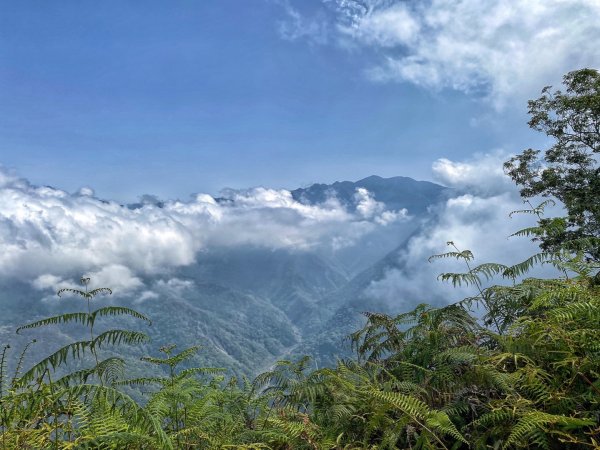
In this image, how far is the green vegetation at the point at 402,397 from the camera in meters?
3.33

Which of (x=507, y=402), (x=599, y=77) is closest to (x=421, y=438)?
(x=507, y=402)

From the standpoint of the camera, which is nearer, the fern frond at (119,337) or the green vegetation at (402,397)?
the green vegetation at (402,397)

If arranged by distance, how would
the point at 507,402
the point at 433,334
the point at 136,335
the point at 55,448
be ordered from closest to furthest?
the point at 55,448 < the point at 507,402 < the point at 136,335 < the point at 433,334

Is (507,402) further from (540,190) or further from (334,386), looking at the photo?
(540,190)

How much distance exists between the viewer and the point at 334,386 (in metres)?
4.98

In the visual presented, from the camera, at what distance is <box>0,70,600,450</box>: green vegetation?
333 cm

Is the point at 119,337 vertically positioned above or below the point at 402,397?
above

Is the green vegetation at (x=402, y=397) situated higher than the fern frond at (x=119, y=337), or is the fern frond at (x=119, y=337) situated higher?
the fern frond at (x=119, y=337)

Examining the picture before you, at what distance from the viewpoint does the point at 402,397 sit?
3598 mm

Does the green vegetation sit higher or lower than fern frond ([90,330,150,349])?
lower

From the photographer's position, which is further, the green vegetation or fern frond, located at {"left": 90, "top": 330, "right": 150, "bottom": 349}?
fern frond, located at {"left": 90, "top": 330, "right": 150, "bottom": 349}

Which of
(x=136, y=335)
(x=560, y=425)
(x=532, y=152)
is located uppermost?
(x=532, y=152)

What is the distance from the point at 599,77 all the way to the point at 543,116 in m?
4.96

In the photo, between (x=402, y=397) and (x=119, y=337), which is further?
(x=119, y=337)
